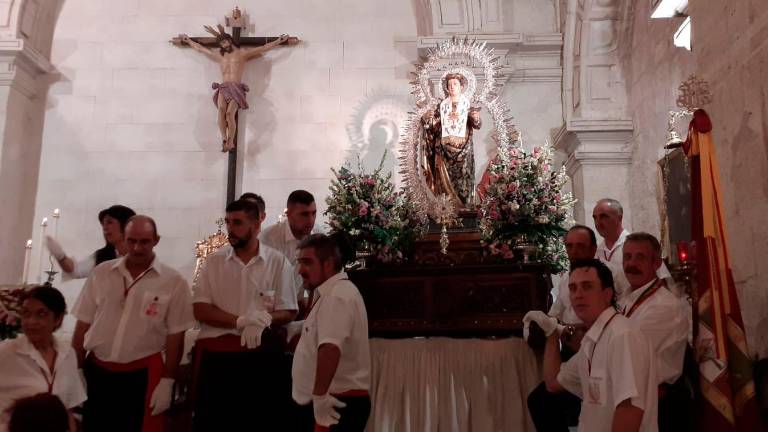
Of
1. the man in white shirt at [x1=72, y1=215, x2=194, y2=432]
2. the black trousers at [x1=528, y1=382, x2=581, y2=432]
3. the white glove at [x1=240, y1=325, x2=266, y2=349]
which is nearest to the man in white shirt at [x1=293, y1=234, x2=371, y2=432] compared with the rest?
the white glove at [x1=240, y1=325, x2=266, y2=349]

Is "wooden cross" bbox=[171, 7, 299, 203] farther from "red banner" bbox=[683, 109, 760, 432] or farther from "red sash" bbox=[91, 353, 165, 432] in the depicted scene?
"red banner" bbox=[683, 109, 760, 432]

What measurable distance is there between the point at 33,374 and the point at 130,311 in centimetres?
61

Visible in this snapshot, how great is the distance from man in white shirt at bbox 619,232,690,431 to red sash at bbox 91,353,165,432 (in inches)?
103

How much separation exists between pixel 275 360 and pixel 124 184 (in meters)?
5.87

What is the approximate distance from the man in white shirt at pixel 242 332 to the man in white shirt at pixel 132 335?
0.17 metres

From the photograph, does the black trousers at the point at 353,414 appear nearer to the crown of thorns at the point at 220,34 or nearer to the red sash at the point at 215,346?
the red sash at the point at 215,346

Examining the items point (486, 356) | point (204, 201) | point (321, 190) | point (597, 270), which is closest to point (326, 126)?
point (321, 190)

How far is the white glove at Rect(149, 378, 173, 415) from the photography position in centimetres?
373

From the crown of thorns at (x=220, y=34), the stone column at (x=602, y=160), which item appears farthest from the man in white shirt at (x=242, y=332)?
the crown of thorns at (x=220, y=34)

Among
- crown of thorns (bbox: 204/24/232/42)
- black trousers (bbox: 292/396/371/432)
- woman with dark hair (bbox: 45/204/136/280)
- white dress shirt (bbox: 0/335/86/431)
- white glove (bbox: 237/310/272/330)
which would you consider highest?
crown of thorns (bbox: 204/24/232/42)

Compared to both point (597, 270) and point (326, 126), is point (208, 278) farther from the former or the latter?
point (326, 126)

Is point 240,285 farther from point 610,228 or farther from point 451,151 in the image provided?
point 451,151

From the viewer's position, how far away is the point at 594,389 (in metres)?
2.95

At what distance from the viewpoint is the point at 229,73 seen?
29.7 feet
